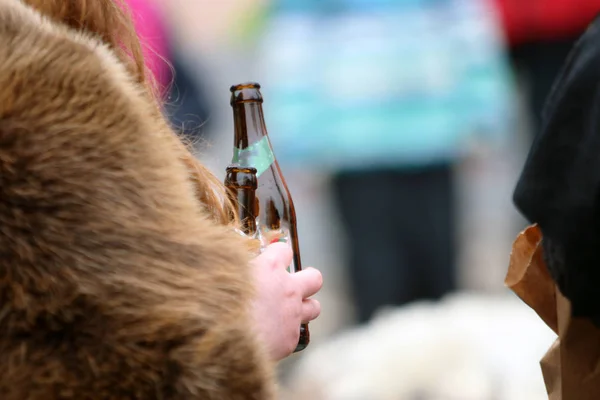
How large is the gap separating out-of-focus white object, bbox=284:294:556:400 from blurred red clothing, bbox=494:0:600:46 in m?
1.64

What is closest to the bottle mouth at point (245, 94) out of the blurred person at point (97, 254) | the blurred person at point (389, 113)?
the blurred person at point (97, 254)

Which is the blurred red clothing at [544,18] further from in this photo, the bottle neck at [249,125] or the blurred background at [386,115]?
the bottle neck at [249,125]

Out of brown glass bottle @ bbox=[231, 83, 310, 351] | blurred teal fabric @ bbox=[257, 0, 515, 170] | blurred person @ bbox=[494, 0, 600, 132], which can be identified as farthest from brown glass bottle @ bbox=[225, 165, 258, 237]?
blurred person @ bbox=[494, 0, 600, 132]

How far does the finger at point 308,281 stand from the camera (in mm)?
1146

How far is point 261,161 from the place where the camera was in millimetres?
1321

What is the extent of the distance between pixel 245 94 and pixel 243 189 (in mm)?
166

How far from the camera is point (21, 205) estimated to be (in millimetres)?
831

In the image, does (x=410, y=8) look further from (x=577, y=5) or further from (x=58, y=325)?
(x=58, y=325)

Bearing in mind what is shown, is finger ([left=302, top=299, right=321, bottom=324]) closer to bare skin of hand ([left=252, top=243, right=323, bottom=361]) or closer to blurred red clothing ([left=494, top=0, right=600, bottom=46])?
bare skin of hand ([left=252, top=243, right=323, bottom=361])

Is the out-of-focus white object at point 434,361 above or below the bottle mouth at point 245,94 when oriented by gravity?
below

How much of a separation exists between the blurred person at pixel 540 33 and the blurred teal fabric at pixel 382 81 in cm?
48

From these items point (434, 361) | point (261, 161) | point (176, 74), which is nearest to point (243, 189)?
point (261, 161)

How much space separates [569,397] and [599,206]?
33 centimetres

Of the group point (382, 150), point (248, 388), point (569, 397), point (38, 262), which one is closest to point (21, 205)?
point (38, 262)
